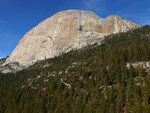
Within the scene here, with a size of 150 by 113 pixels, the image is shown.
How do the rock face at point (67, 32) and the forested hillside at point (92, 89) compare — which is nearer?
the forested hillside at point (92, 89)

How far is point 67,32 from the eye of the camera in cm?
9806

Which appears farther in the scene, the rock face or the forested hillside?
the rock face

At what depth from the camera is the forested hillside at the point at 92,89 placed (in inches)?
1319

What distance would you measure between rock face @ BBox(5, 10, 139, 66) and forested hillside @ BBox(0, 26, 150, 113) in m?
31.4

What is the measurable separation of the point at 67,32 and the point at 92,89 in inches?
2471

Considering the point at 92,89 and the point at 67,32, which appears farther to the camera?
the point at 67,32

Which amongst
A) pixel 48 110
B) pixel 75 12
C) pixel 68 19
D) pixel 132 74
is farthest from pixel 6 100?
pixel 75 12

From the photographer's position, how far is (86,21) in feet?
330

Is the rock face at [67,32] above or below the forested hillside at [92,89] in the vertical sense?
above

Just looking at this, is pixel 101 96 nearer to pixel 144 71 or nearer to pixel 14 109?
pixel 144 71

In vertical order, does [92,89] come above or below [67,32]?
below

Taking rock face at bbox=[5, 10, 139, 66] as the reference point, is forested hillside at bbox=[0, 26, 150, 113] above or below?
below

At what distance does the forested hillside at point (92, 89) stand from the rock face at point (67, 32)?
1237 inches

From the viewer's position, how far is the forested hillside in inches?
1319
